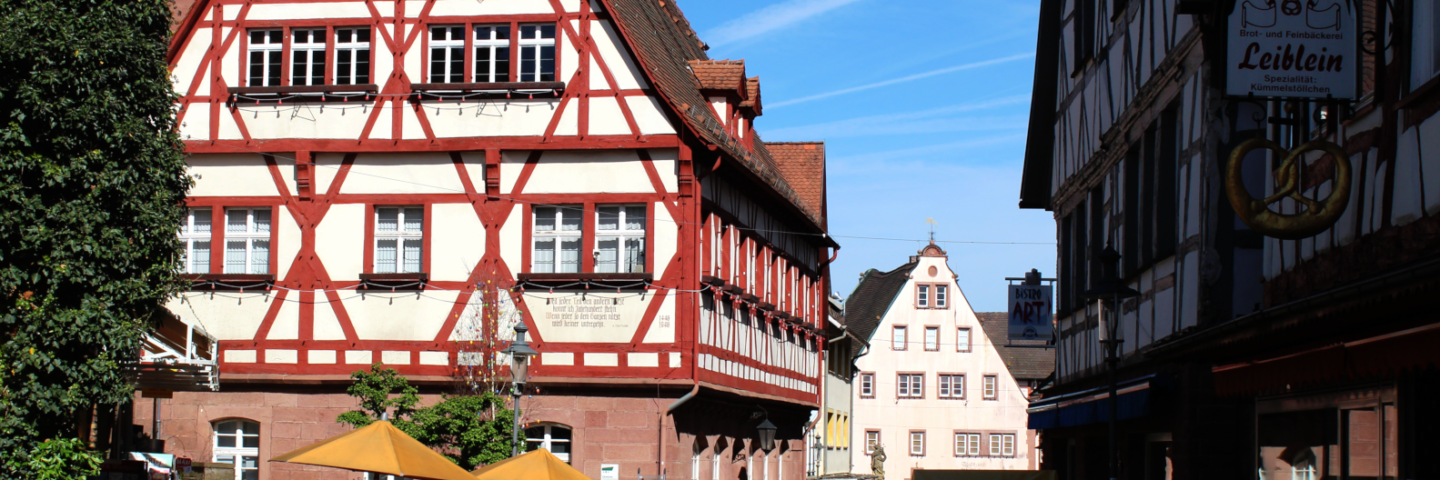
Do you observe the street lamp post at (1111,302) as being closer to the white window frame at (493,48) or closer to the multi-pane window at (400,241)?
the white window frame at (493,48)

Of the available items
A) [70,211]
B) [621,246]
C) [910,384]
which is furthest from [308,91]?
[910,384]

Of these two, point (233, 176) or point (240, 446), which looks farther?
point (233, 176)

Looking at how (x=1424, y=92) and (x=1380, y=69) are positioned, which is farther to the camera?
(x=1380, y=69)

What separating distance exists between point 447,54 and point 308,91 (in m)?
2.13

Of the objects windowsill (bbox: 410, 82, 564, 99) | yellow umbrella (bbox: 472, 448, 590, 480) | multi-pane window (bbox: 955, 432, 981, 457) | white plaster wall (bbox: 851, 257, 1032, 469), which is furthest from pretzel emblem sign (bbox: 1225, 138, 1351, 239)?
multi-pane window (bbox: 955, 432, 981, 457)

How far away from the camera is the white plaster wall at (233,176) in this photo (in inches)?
877

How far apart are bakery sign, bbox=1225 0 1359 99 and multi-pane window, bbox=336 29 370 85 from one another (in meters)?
15.0

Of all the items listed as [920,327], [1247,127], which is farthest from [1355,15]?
[920,327]

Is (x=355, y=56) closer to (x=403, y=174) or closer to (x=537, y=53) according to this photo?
(x=403, y=174)

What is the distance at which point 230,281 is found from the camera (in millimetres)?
22062

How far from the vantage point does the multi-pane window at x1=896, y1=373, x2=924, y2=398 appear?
205 ft

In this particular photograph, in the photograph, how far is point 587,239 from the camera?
2125 cm

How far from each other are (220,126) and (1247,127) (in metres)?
15.0

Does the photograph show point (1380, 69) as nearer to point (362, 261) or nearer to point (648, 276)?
point (648, 276)
